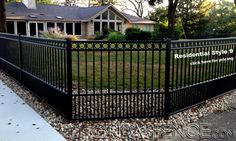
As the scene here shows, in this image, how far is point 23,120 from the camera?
202 inches

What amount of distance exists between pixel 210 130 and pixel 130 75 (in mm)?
1643

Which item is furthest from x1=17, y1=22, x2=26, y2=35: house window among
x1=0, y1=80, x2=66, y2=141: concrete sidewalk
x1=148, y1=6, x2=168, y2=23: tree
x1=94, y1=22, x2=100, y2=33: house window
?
x1=0, y1=80, x2=66, y2=141: concrete sidewalk

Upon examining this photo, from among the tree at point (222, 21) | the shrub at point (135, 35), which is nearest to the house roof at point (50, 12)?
the shrub at point (135, 35)

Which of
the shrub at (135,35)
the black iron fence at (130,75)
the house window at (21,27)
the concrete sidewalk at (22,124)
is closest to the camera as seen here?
the concrete sidewalk at (22,124)

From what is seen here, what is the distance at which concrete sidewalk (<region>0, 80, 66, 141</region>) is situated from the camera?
4.41 metres

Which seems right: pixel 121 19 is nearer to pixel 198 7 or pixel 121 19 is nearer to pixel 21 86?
pixel 198 7

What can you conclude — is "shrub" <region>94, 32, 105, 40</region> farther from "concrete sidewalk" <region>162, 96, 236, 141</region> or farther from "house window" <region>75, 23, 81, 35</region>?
"concrete sidewalk" <region>162, 96, 236, 141</region>

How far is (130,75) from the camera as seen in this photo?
531cm

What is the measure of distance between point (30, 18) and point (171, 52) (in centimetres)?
2799

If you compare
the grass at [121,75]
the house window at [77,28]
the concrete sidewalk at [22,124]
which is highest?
the house window at [77,28]

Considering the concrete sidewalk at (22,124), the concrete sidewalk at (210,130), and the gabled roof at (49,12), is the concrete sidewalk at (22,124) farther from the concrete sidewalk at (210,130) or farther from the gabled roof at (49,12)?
the gabled roof at (49,12)

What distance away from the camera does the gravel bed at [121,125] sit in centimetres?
450

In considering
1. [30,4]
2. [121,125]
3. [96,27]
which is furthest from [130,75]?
[96,27]

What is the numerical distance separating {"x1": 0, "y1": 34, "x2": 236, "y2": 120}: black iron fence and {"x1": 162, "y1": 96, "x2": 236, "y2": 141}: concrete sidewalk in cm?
58
